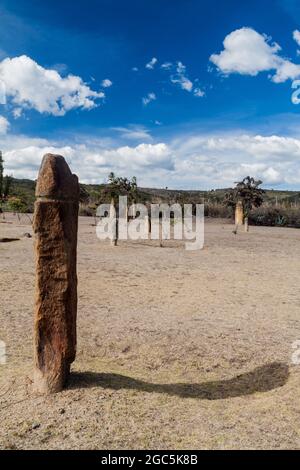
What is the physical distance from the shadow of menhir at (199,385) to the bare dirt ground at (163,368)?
0.01m

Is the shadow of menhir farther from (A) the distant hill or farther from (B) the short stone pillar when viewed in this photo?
(B) the short stone pillar

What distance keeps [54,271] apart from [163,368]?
7.24ft

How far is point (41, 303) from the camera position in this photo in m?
5.04

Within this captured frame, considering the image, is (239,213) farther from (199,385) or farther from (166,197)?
(199,385)

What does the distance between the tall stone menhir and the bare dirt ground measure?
1.13 ft

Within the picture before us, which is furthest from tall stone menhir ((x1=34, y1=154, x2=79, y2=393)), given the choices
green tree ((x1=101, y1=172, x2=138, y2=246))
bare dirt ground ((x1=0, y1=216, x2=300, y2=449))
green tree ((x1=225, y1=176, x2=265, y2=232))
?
green tree ((x1=225, y1=176, x2=265, y2=232))

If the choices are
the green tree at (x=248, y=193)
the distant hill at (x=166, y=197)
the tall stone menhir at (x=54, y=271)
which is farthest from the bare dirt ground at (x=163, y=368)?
the green tree at (x=248, y=193)

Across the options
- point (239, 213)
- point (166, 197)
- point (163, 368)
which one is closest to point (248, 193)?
point (239, 213)

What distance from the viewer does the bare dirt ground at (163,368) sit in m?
4.31

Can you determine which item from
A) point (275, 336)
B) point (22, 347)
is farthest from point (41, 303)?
point (275, 336)

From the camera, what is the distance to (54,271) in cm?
500

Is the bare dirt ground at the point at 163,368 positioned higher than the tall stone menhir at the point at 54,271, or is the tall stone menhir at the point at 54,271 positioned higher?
the tall stone menhir at the point at 54,271

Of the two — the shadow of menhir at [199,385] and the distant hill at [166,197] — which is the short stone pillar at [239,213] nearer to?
the distant hill at [166,197]

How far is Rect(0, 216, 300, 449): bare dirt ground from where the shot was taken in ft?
14.1
